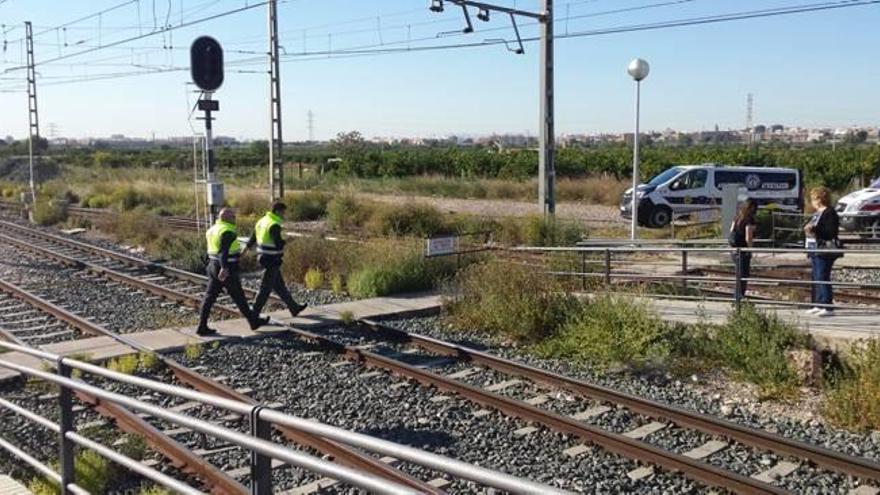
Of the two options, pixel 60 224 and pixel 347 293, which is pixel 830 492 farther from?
pixel 60 224

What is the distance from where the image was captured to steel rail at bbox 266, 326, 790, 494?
20.7 ft

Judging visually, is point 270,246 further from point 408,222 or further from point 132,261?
point 408,222

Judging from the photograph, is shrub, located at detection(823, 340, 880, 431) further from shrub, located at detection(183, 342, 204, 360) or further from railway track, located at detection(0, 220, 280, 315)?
railway track, located at detection(0, 220, 280, 315)

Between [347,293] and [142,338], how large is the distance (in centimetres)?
449

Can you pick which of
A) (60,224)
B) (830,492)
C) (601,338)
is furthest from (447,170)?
(830,492)

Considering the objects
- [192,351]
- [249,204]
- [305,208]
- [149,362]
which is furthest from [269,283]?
[249,204]

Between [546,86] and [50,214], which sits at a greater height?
[546,86]

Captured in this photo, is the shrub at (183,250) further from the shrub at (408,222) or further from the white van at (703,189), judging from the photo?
the white van at (703,189)

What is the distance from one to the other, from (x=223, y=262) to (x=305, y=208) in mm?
21579

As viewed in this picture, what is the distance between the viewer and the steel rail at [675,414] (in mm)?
6653

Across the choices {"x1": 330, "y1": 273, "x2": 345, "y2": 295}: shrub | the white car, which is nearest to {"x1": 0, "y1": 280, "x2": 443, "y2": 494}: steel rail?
{"x1": 330, "y1": 273, "x2": 345, "y2": 295}: shrub

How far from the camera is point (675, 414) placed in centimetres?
796

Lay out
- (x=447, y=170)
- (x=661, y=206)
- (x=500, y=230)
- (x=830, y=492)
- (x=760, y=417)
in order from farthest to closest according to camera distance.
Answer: (x=447, y=170) < (x=661, y=206) < (x=500, y=230) < (x=760, y=417) < (x=830, y=492)

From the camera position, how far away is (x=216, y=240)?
37.9 ft
